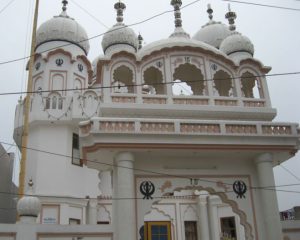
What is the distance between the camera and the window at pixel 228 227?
1747 centimetres

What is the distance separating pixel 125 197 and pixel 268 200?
13.7 ft

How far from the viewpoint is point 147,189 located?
11.4 m

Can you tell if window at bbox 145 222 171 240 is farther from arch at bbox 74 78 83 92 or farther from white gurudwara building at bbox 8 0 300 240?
arch at bbox 74 78 83 92

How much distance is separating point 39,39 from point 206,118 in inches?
488

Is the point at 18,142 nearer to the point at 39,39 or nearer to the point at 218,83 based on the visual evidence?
the point at 39,39

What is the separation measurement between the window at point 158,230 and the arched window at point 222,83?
7044 millimetres

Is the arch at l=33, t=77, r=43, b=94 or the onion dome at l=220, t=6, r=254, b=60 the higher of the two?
the arch at l=33, t=77, r=43, b=94

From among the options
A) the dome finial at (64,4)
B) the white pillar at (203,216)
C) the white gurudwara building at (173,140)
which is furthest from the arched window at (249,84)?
the dome finial at (64,4)

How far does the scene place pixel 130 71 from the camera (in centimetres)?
1370

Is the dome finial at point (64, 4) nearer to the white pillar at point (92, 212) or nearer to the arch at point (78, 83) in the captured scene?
the arch at point (78, 83)

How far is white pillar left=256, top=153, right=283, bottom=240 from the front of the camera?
11.0 m

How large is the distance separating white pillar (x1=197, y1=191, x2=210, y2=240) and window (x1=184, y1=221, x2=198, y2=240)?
61 cm

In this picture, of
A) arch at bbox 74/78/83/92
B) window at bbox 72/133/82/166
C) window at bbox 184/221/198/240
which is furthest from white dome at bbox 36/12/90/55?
window at bbox 184/221/198/240

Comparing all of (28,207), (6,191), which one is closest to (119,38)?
(28,207)
